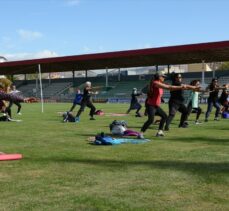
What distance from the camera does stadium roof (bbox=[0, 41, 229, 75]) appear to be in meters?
46.2

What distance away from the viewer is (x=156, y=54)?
50.1 meters

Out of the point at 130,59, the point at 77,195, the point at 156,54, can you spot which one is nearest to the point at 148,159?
the point at 77,195

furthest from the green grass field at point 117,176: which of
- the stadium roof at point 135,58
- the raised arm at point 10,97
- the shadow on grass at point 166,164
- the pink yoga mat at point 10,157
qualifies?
the stadium roof at point 135,58

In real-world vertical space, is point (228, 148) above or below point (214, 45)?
below

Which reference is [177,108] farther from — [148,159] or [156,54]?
[156,54]

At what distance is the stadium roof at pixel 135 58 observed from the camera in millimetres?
46250

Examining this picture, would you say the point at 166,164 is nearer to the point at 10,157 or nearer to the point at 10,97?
the point at 10,157

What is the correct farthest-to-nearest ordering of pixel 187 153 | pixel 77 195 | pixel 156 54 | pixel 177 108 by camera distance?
1. pixel 156 54
2. pixel 177 108
3. pixel 187 153
4. pixel 77 195

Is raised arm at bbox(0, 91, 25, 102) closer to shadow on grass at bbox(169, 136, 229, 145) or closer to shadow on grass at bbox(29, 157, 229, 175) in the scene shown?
shadow on grass at bbox(29, 157, 229, 175)

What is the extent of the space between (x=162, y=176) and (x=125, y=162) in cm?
140

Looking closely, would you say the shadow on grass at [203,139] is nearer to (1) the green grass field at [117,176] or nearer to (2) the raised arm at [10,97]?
(1) the green grass field at [117,176]

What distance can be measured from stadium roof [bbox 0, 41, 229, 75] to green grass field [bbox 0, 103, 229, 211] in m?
35.4

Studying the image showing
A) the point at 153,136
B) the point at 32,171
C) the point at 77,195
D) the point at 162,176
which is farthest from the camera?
the point at 153,136

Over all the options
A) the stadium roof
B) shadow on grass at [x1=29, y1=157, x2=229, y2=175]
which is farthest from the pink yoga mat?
the stadium roof
